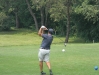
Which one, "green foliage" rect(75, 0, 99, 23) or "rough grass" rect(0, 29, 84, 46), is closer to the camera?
"rough grass" rect(0, 29, 84, 46)

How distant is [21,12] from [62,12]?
33539mm

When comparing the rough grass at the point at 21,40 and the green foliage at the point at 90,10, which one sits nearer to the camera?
the rough grass at the point at 21,40

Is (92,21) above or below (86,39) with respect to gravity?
above

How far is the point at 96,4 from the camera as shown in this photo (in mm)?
51219

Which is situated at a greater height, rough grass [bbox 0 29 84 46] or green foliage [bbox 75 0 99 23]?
green foliage [bbox 75 0 99 23]

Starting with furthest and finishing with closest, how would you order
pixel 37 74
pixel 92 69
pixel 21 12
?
pixel 21 12
pixel 92 69
pixel 37 74

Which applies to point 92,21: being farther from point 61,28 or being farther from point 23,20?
point 23,20

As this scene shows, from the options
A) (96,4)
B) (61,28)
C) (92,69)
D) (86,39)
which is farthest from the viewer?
(61,28)

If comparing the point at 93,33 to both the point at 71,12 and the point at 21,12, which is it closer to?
the point at 71,12

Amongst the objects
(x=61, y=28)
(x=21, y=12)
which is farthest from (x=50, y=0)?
(x=21, y=12)

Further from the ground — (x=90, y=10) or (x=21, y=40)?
(x=90, y=10)

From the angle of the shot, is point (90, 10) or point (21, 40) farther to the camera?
point (21, 40)

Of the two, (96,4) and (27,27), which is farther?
(27,27)

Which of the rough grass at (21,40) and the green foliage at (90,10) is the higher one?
the green foliage at (90,10)
